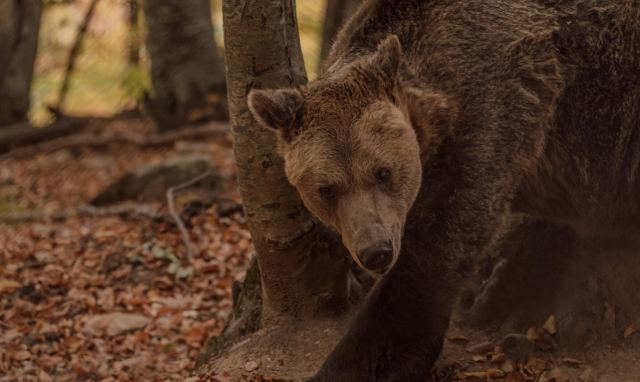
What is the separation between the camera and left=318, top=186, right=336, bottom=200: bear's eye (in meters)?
4.46

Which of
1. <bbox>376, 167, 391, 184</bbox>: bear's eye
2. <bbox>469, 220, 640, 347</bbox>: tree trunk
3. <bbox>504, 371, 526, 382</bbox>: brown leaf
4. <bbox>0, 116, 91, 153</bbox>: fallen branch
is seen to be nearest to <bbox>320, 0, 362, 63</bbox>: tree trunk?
<bbox>0, 116, 91, 153</bbox>: fallen branch

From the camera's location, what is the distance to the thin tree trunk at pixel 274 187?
200 inches

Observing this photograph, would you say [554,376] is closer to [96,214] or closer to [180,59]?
[96,214]

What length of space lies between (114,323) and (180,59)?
5.28m

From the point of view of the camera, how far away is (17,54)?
11.5m

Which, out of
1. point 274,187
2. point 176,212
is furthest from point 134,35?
point 274,187

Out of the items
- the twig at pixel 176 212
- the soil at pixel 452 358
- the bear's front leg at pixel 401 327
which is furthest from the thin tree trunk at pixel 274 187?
the twig at pixel 176 212

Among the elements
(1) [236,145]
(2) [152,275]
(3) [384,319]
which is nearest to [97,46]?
(2) [152,275]

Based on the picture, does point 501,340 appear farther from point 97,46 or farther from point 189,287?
point 97,46

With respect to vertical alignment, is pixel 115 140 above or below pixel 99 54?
below

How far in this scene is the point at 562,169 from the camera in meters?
5.17

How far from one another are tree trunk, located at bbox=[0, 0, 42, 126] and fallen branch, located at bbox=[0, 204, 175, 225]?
283 centimetres

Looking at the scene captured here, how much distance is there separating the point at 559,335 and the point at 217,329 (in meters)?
2.85

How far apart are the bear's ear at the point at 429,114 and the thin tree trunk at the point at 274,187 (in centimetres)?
92
